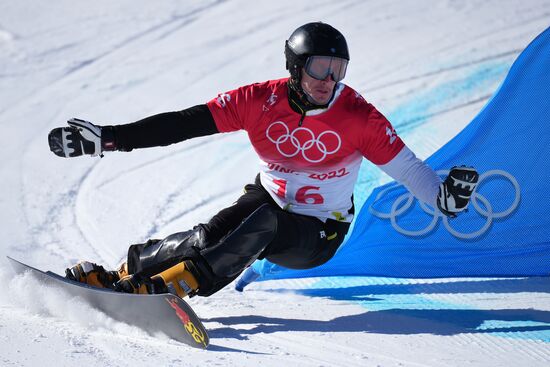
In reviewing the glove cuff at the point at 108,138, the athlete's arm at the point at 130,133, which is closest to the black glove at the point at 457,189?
the athlete's arm at the point at 130,133

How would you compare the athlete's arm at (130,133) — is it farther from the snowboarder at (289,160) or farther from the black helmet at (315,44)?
the black helmet at (315,44)

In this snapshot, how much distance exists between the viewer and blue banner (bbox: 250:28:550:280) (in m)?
4.78

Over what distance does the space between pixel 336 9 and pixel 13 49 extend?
3.68m

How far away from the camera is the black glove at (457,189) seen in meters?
4.04

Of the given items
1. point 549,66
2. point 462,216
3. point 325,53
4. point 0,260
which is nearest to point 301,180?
point 325,53

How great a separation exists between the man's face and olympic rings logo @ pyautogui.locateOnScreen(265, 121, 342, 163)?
0.55 feet

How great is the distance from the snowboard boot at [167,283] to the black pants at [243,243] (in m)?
0.04

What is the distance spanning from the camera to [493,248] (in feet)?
16.1

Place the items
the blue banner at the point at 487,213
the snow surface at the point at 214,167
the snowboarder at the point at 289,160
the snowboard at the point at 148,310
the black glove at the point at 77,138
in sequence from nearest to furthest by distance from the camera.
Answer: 1. the snowboard at the point at 148,310
2. the snow surface at the point at 214,167
3. the snowboarder at the point at 289,160
4. the black glove at the point at 77,138
5. the blue banner at the point at 487,213

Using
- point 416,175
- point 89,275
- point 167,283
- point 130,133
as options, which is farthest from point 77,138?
point 416,175

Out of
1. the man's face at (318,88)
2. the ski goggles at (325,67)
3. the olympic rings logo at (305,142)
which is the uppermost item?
the ski goggles at (325,67)

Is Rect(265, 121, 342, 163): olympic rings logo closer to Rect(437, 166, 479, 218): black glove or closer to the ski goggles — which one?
the ski goggles

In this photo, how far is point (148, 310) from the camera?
3699 mm

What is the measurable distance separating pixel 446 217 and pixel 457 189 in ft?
3.09
